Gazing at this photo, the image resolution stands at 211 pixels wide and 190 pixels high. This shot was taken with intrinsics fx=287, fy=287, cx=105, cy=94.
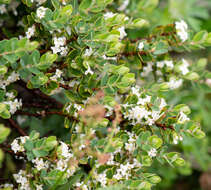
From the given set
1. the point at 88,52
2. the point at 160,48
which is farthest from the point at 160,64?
the point at 88,52

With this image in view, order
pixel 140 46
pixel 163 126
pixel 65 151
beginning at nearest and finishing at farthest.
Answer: pixel 65 151 < pixel 163 126 < pixel 140 46

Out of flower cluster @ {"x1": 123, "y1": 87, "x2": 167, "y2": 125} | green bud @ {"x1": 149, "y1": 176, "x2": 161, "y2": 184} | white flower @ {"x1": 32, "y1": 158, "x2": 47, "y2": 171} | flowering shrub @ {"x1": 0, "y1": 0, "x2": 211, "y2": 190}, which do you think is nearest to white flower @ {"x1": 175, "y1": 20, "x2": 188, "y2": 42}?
flowering shrub @ {"x1": 0, "y1": 0, "x2": 211, "y2": 190}

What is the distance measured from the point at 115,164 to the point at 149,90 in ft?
0.98

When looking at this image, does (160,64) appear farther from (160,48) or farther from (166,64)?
(160,48)

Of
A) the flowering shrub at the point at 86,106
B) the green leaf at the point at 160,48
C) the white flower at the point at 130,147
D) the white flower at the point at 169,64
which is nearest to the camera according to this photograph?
the flowering shrub at the point at 86,106

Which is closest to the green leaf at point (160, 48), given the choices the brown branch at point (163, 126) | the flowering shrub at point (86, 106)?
the flowering shrub at point (86, 106)

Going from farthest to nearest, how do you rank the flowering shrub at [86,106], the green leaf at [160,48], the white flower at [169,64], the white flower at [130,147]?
the white flower at [169,64], the green leaf at [160,48], the white flower at [130,147], the flowering shrub at [86,106]

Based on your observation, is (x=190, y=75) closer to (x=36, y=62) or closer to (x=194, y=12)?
(x=36, y=62)

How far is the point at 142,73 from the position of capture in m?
1.24

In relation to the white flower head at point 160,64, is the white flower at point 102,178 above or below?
below

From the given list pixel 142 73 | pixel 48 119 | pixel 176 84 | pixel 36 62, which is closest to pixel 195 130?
pixel 176 84

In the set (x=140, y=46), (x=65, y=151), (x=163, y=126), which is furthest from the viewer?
(x=140, y=46)

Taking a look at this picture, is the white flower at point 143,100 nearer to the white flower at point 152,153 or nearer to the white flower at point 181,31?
the white flower at point 152,153

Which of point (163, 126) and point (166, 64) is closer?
point (163, 126)
